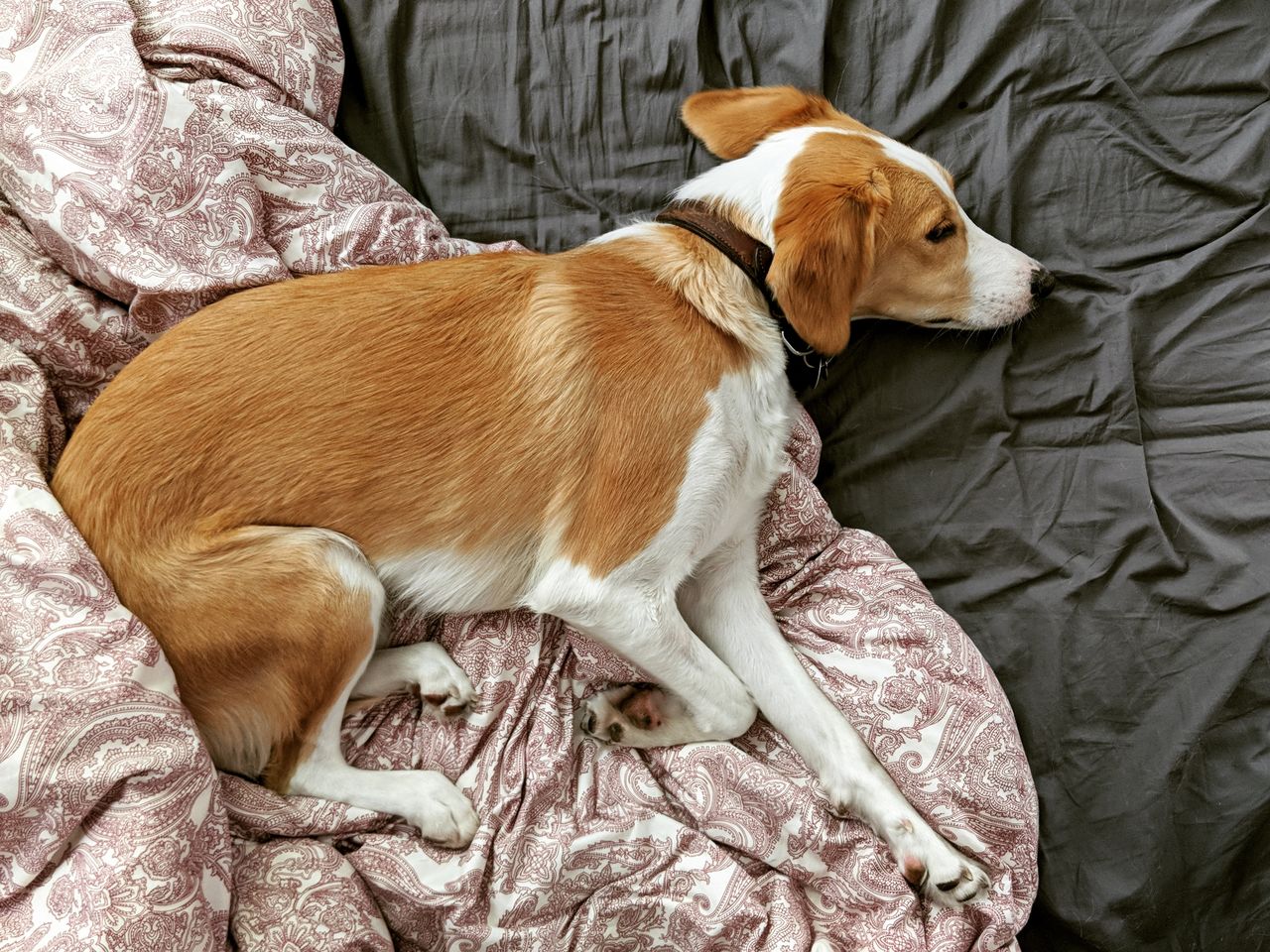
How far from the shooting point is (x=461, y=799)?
159 cm

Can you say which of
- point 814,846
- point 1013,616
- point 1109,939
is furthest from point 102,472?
point 1109,939

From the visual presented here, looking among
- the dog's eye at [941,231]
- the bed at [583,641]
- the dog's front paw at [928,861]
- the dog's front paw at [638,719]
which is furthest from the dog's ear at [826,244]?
the dog's front paw at [928,861]

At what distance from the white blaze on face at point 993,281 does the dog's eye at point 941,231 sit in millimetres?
39

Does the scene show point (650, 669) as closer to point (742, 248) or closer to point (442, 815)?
point (442, 815)

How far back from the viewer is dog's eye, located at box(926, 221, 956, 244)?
171 cm

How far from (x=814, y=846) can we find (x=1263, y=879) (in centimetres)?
75

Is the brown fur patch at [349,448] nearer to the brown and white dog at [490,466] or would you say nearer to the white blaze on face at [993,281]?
the brown and white dog at [490,466]

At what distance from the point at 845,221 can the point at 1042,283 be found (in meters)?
0.49

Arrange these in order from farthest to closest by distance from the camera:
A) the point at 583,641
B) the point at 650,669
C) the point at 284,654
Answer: the point at 583,641 < the point at 650,669 < the point at 284,654

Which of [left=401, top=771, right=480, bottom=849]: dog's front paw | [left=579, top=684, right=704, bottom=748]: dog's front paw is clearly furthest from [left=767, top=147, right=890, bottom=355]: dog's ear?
[left=401, top=771, right=480, bottom=849]: dog's front paw

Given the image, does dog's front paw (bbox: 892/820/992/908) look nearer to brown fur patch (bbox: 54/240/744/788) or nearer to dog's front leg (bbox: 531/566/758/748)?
dog's front leg (bbox: 531/566/758/748)

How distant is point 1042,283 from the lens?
179 cm

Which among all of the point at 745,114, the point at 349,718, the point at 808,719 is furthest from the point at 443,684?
the point at 745,114

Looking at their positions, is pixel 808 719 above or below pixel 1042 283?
below
